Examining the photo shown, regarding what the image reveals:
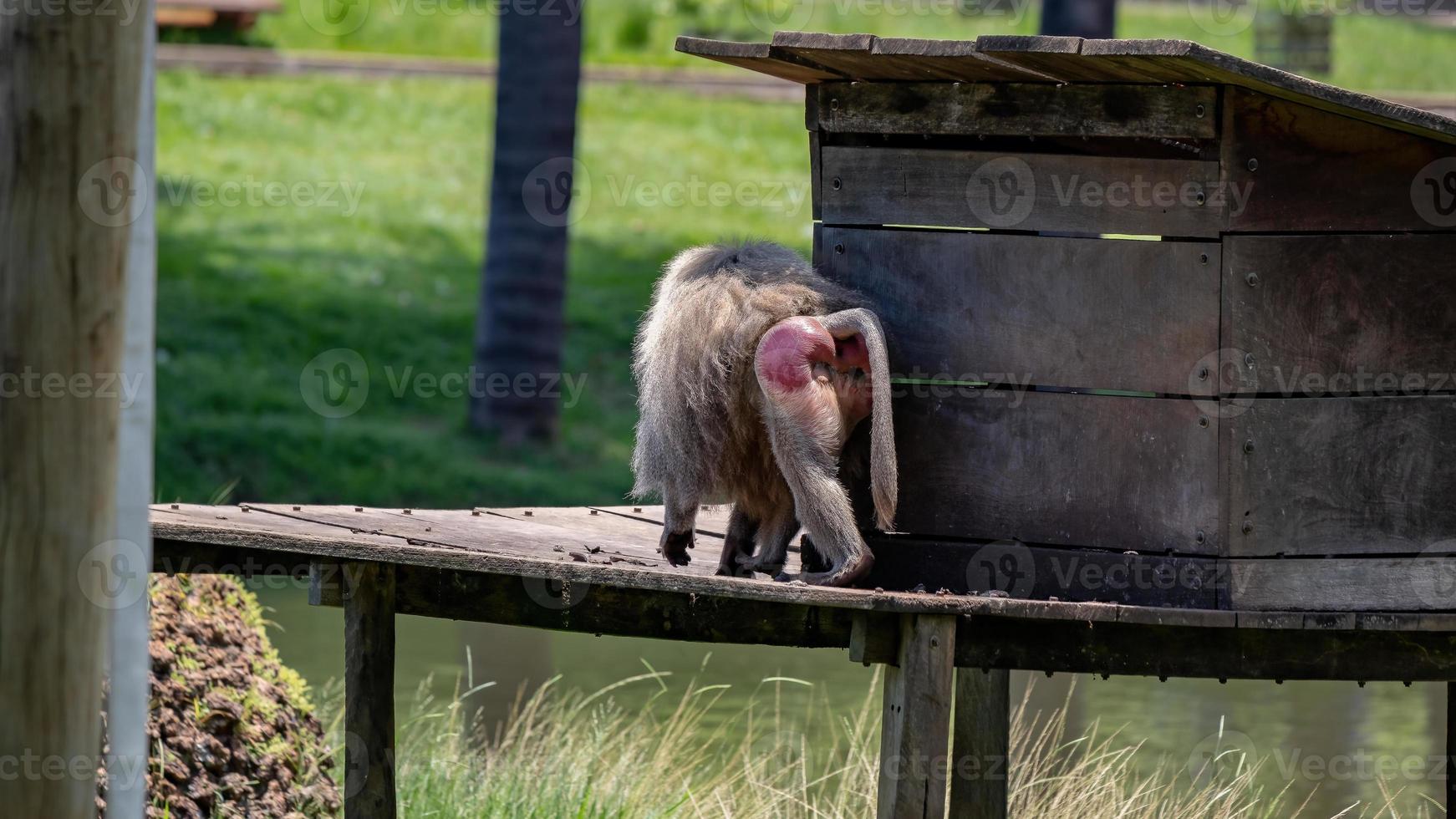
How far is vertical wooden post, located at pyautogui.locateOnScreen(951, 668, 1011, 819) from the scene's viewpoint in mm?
5496

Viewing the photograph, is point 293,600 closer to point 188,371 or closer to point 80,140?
point 188,371

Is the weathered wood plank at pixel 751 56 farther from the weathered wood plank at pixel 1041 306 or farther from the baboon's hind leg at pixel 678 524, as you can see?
the baboon's hind leg at pixel 678 524

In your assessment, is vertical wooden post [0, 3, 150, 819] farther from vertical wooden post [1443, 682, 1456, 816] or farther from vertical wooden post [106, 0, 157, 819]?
vertical wooden post [1443, 682, 1456, 816]

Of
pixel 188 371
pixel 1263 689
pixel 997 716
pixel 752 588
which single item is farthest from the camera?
pixel 188 371

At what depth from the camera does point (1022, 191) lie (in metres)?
4.25

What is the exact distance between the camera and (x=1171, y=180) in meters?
4.07

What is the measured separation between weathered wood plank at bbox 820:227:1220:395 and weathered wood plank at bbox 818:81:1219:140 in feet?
0.86

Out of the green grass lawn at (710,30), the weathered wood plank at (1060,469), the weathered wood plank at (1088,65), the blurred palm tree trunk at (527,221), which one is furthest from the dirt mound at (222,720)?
the green grass lawn at (710,30)

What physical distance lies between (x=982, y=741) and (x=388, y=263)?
10.4m

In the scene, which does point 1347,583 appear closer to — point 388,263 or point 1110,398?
point 1110,398

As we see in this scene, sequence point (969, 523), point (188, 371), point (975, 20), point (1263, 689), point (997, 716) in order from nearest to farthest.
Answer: point (969, 523), point (997, 716), point (1263, 689), point (188, 371), point (975, 20)

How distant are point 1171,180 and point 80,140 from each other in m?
2.44

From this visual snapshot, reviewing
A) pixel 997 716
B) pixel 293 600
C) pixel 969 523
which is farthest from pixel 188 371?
pixel 969 523

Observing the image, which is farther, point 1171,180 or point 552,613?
point 552,613
